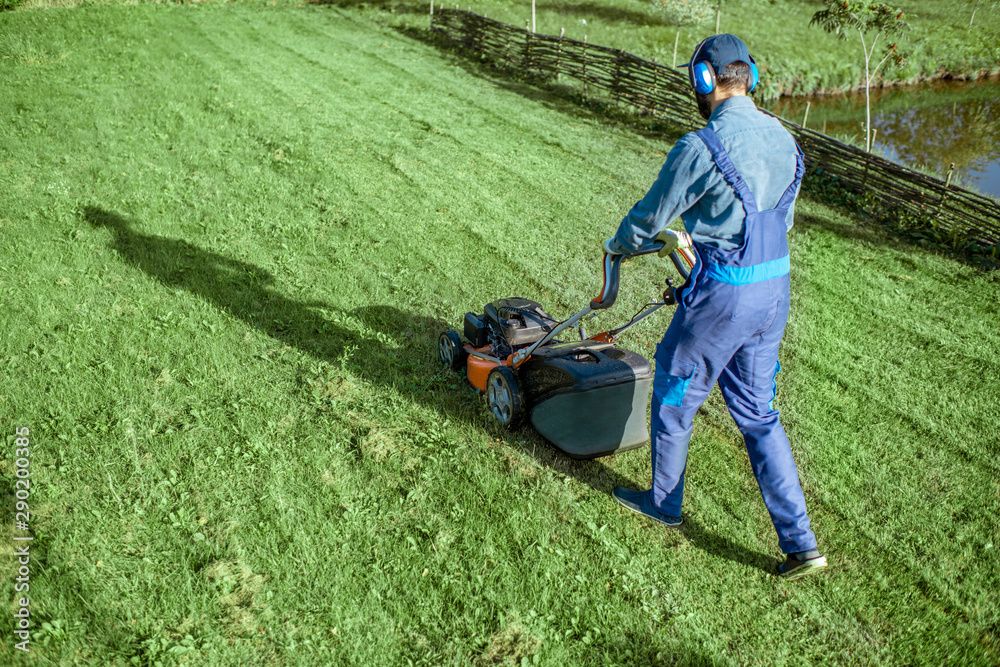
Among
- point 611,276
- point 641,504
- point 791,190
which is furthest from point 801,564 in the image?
point 791,190

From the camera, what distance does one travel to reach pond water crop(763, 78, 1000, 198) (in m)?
12.3

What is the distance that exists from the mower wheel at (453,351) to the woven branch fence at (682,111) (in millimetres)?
5602

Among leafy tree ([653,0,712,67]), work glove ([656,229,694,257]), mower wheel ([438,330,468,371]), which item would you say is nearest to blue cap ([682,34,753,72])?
work glove ([656,229,694,257])

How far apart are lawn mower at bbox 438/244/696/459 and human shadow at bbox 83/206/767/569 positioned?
18 centimetres

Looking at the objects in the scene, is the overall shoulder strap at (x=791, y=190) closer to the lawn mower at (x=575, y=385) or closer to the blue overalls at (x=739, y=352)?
the blue overalls at (x=739, y=352)

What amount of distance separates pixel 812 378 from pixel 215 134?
25.7 feet

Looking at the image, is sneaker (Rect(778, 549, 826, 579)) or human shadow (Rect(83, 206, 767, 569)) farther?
human shadow (Rect(83, 206, 767, 569))

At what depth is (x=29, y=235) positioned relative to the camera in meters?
6.21

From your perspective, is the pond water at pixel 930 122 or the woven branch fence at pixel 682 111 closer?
the woven branch fence at pixel 682 111

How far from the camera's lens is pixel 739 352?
9.93 ft

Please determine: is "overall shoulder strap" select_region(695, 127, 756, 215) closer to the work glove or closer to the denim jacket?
the denim jacket

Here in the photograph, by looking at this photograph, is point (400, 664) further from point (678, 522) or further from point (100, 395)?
point (100, 395)

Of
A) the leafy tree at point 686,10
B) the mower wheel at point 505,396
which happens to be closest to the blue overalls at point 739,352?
the mower wheel at point 505,396

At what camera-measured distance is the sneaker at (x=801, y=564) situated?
315cm
